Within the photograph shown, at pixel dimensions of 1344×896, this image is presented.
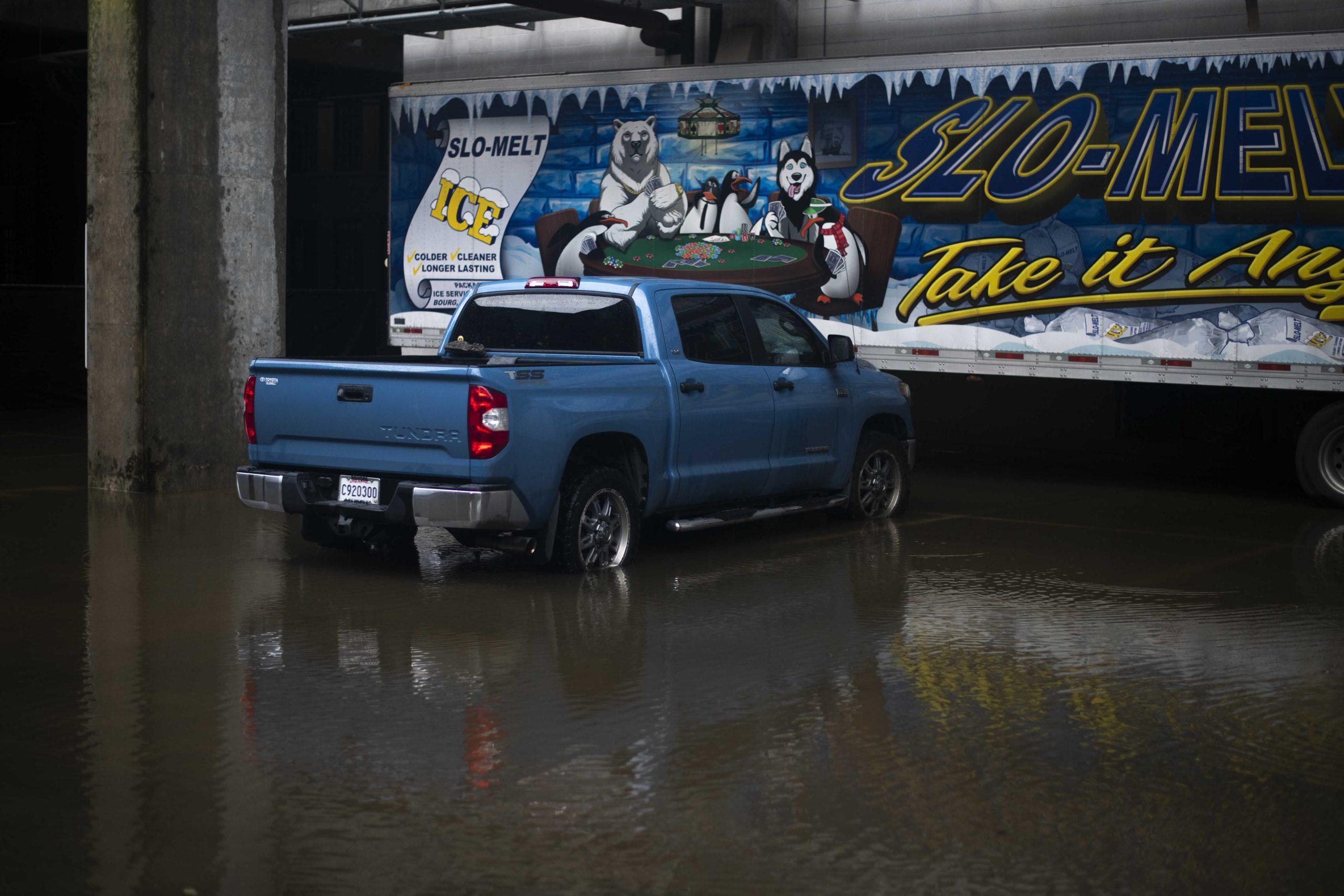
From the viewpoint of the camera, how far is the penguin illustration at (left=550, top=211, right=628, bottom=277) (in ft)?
56.1

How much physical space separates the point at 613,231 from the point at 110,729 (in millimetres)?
11471

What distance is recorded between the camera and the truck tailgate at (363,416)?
30.0 feet

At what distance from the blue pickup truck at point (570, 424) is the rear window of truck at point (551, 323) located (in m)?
0.01

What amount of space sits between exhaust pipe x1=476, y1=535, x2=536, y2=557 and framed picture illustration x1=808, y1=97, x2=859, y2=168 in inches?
281

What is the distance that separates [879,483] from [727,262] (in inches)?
173

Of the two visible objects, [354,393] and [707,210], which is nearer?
[354,393]

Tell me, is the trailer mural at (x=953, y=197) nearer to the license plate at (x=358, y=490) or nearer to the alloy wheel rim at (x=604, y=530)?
the alloy wheel rim at (x=604, y=530)

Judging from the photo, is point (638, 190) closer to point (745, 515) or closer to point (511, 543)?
point (745, 515)

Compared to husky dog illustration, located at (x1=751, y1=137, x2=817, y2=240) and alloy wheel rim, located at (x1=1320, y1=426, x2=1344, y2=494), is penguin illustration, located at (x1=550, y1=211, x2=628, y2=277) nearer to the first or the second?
husky dog illustration, located at (x1=751, y1=137, x2=817, y2=240)

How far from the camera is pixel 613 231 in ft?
55.9

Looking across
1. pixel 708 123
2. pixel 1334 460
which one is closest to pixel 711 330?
pixel 708 123

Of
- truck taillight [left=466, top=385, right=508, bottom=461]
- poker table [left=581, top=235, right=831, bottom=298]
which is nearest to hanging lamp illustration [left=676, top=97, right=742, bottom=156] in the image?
poker table [left=581, top=235, right=831, bottom=298]

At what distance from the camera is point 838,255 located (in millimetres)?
15703

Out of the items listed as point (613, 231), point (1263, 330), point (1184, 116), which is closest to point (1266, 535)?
point (1263, 330)
